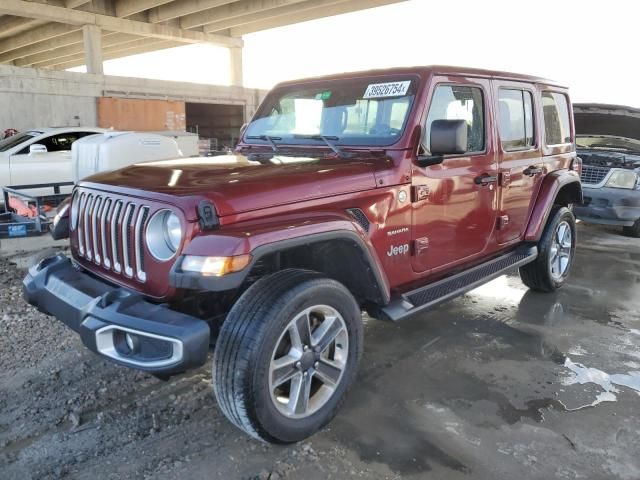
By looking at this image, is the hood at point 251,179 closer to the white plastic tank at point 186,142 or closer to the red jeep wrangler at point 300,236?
the red jeep wrangler at point 300,236

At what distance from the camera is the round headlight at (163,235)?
2502 mm

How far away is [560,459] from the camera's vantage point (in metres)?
2.62

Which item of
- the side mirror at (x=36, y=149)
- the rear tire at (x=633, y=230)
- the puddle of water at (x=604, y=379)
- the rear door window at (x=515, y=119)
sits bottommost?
the puddle of water at (x=604, y=379)

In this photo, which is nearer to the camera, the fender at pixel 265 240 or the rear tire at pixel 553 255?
the fender at pixel 265 240

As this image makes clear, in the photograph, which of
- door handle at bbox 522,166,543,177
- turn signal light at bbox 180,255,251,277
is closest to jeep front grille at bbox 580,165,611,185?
door handle at bbox 522,166,543,177

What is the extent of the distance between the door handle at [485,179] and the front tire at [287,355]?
4.99 ft

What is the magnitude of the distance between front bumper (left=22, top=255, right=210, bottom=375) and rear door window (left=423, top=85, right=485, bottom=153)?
6.25 feet

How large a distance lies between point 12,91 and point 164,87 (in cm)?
538

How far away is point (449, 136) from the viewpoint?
310 centimetres

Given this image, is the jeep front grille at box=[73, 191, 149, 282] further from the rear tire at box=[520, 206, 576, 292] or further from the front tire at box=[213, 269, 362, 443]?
the rear tire at box=[520, 206, 576, 292]

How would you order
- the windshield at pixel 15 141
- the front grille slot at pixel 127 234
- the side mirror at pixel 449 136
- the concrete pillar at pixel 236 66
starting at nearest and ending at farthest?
the front grille slot at pixel 127 234
the side mirror at pixel 449 136
the windshield at pixel 15 141
the concrete pillar at pixel 236 66

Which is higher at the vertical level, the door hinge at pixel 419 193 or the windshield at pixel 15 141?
the windshield at pixel 15 141

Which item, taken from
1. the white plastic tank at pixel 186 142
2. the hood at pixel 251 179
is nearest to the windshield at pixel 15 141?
the white plastic tank at pixel 186 142

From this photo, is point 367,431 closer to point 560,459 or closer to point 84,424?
point 560,459
